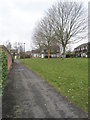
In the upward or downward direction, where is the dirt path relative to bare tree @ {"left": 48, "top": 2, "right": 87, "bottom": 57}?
downward

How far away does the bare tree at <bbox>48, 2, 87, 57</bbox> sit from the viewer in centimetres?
3200

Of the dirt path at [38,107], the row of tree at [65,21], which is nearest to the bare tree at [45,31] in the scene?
the row of tree at [65,21]

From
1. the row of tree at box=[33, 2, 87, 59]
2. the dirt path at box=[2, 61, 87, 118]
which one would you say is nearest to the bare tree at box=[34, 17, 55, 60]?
the row of tree at box=[33, 2, 87, 59]

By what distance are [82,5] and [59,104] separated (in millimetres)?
29779

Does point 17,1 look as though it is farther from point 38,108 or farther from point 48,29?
point 48,29

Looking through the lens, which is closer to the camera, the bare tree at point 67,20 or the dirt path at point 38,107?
the dirt path at point 38,107

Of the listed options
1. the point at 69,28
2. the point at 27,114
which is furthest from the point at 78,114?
the point at 69,28

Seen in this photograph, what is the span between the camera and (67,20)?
33.2m

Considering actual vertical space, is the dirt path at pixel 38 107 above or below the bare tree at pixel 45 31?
below

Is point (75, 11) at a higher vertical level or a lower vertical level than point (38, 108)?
higher

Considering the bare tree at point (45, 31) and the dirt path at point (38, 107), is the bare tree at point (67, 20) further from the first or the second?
the dirt path at point (38, 107)

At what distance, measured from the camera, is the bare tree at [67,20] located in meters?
32.0

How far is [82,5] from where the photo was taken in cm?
3164

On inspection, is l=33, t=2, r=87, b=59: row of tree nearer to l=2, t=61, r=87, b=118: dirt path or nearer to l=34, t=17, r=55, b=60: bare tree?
l=34, t=17, r=55, b=60: bare tree
